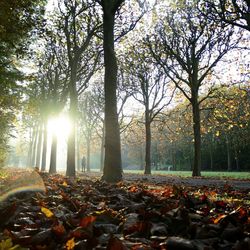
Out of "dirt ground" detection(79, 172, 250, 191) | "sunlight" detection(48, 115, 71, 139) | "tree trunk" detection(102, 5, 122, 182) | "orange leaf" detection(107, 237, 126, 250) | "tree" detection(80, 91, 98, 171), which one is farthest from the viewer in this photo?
"tree" detection(80, 91, 98, 171)

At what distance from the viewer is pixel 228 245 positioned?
6.73 ft

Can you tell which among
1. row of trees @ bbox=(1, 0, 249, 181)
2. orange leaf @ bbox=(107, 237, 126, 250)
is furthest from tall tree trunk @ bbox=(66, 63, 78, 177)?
orange leaf @ bbox=(107, 237, 126, 250)

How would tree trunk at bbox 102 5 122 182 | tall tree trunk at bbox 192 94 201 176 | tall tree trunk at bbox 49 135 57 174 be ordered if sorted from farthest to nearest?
1. tall tree trunk at bbox 49 135 57 174
2. tall tree trunk at bbox 192 94 201 176
3. tree trunk at bbox 102 5 122 182

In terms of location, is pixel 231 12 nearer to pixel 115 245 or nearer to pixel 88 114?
pixel 115 245

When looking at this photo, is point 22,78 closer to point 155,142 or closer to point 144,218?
point 144,218

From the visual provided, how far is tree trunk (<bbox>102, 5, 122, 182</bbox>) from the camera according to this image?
36.2 feet

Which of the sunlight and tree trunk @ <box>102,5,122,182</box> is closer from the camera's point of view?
tree trunk @ <box>102,5,122,182</box>

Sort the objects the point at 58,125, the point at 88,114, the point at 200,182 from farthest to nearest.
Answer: the point at 88,114 → the point at 58,125 → the point at 200,182

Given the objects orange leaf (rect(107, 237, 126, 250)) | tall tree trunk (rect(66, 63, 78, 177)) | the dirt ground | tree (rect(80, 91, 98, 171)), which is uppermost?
tree (rect(80, 91, 98, 171))

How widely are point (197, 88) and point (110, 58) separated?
45.4ft

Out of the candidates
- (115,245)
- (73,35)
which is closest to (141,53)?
(73,35)

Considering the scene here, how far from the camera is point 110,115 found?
11.4 metres

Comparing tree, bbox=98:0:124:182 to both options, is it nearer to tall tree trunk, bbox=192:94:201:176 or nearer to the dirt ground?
the dirt ground

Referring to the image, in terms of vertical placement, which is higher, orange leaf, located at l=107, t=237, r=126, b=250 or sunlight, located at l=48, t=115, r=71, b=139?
sunlight, located at l=48, t=115, r=71, b=139
